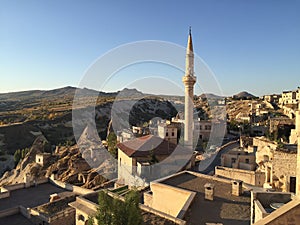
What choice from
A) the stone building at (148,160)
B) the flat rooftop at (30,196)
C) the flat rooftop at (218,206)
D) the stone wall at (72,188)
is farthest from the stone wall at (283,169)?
the flat rooftop at (30,196)

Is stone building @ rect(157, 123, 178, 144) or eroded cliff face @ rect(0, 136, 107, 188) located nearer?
eroded cliff face @ rect(0, 136, 107, 188)

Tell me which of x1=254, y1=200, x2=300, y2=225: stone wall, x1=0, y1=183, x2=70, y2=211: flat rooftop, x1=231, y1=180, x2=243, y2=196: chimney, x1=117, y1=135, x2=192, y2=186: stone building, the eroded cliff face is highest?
x1=254, y1=200, x2=300, y2=225: stone wall

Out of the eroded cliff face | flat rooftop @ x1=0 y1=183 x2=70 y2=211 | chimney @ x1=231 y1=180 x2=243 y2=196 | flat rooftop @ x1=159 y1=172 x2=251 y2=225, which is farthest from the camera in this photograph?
the eroded cliff face

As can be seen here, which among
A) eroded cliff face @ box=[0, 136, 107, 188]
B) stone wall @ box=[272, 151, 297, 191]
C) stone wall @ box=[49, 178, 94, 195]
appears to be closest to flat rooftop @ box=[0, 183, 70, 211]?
stone wall @ box=[49, 178, 94, 195]

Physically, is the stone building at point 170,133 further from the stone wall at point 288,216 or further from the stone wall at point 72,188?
the stone wall at point 288,216

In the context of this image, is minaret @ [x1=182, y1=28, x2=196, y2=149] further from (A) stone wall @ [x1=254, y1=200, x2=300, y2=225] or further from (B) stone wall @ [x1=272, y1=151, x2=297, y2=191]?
(A) stone wall @ [x1=254, y1=200, x2=300, y2=225]

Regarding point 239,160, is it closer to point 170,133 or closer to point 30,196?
point 170,133
